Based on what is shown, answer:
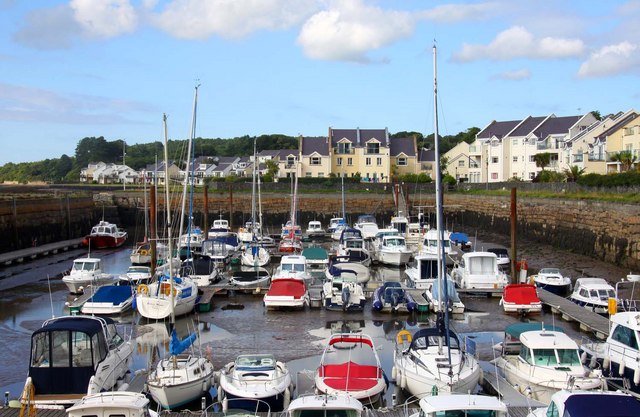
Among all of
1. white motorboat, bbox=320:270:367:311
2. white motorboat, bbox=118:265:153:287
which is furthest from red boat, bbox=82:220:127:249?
white motorboat, bbox=320:270:367:311

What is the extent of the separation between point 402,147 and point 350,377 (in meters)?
97.4

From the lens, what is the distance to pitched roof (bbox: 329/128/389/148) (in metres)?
110

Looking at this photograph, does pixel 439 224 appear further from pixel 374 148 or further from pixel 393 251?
pixel 374 148

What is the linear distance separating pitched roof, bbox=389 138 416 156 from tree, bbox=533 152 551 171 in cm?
2732

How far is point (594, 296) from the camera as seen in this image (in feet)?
95.5

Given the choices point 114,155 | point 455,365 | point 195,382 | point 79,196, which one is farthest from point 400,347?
point 114,155

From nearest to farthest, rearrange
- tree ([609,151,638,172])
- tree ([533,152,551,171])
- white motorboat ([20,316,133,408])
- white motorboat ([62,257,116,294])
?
white motorboat ([20,316,133,408]) → white motorboat ([62,257,116,294]) → tree ([609,151,638,172]) → tree ([533,152,551,171])

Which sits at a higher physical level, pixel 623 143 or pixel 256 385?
pixel 623 143

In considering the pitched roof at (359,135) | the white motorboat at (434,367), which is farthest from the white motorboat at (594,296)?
the pitched roof at (359,135)

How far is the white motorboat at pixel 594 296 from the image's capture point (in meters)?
28.7

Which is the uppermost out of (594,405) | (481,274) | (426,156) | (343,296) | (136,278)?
(426,156)

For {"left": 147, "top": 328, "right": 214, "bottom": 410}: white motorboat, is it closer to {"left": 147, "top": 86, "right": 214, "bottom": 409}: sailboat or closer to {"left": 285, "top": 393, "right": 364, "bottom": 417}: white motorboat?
{"left": 147, "top": 86, "right": 214, "bottom": 409}: sailboat

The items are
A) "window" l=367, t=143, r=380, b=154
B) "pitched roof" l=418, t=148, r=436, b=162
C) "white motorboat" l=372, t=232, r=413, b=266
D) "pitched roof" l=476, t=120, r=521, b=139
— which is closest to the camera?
"white motorboat" l=372, t=232, r=413, b=266

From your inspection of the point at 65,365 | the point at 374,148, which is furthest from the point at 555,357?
the point at 374,148
